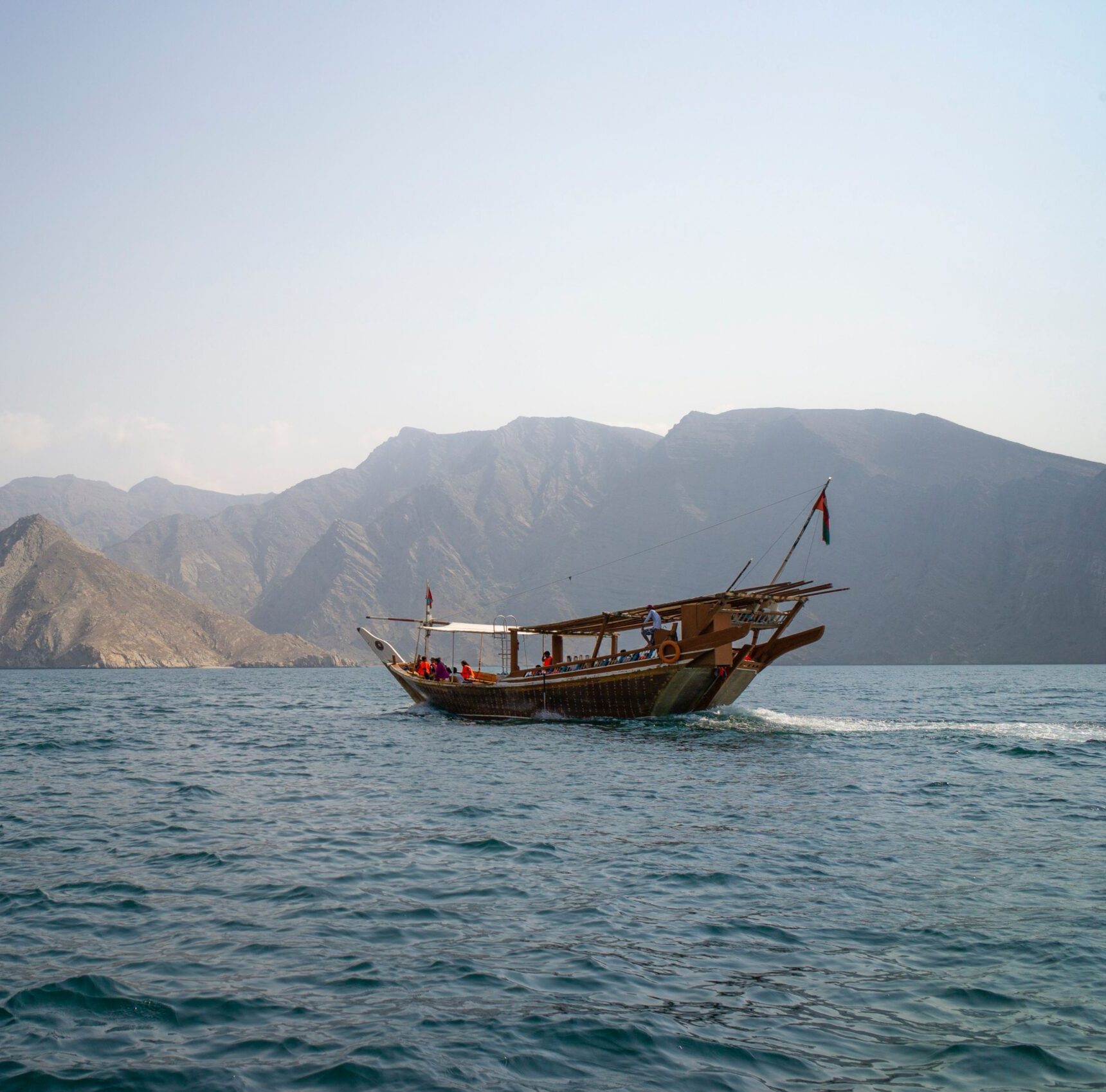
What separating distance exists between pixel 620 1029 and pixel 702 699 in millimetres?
28175

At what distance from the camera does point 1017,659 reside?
6698 inches

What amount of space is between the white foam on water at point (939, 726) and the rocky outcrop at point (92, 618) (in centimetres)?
13501

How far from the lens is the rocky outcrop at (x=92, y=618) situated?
15138 cm

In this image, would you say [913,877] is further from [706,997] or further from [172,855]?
[172,855]

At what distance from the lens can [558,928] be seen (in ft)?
32.8

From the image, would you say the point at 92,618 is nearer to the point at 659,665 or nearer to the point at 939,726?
the point at 659,665

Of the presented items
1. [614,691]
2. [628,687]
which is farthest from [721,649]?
[614,691]

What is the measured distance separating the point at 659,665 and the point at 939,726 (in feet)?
35.9

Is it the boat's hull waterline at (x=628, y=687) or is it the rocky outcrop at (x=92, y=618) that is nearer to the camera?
the boat's hull waterline at (x=628, y=687)

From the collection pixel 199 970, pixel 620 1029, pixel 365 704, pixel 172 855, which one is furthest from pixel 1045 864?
pixel 365 704

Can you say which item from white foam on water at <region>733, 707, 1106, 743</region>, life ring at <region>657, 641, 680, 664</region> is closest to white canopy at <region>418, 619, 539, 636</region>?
life ring at <region>657, 641, 680, 664</region>

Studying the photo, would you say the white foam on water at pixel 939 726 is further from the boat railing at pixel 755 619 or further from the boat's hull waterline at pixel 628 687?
the boat railing at pixel 755 619

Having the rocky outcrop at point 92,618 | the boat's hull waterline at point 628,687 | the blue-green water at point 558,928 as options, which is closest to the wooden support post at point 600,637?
the boat's hull waterline at point 628,687

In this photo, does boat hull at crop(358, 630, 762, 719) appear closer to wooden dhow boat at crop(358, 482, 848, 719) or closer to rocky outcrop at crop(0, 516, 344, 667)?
wooden dhow boat at crop(358, 482, 848, 719)
